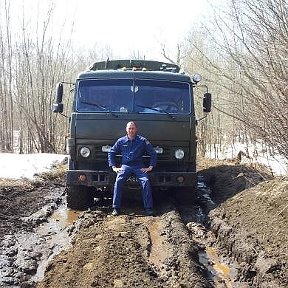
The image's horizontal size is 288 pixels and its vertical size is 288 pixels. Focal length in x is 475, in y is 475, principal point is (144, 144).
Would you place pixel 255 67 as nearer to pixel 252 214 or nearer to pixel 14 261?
pixel 252 214

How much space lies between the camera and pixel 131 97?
881 cm

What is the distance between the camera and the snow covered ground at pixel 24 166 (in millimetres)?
12961

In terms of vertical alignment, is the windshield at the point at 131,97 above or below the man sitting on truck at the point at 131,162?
above

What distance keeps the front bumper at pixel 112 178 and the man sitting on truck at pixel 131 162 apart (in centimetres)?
23

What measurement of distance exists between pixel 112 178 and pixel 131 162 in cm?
46

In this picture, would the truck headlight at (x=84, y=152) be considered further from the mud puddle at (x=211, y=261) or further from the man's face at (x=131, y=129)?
the mud puddle at (x=211, y=261)

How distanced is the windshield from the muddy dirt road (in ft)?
6.15

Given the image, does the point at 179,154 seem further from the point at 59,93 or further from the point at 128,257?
the point at 128,257

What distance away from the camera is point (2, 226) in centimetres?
744

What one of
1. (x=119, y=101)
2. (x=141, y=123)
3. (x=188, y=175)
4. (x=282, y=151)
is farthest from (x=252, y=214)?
(x=119, y=101)

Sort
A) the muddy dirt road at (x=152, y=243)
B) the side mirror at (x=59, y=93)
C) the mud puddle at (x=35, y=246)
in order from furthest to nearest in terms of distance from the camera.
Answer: the side mirror at (x=59, y=93), the mud puddle at (x=35, y=246), the muddy dirt road at (x=152, y=243)

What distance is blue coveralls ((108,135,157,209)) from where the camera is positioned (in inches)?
329

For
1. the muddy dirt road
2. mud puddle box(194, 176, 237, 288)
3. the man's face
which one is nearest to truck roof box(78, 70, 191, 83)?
the man's face

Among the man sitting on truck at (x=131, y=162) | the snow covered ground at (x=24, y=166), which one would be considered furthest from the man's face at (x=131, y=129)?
the snow covered ground at (x=24, y=166)
